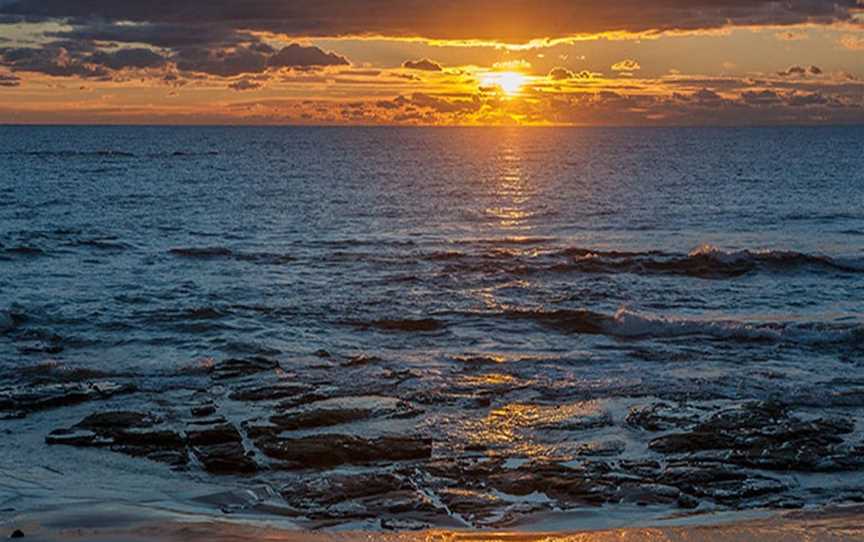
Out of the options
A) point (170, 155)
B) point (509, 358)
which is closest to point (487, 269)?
point (509, 358)

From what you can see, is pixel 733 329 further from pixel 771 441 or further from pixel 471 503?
pixel 471 503

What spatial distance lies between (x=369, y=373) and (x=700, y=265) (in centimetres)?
2124

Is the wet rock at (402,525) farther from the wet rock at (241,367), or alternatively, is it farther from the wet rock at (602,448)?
the wet rock at (241,367)

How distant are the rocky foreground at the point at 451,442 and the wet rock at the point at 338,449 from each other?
1.3 inches

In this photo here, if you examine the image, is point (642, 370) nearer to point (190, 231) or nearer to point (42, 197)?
point (190, 231)

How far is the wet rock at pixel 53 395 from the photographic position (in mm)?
18219

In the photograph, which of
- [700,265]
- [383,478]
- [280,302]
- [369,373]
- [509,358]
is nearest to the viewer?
[383,478]

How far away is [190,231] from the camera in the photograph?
5209 cm

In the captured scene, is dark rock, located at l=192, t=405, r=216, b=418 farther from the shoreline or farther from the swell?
the swell

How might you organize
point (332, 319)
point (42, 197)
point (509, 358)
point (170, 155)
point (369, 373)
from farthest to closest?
point (170, 155), point (42, 197), point (332, 319), point (509, 358), point (369, 373)

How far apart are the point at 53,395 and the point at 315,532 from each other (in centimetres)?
896

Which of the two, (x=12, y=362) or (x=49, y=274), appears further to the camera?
(x=49, y=274)

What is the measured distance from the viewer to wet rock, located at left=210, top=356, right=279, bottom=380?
69.6 ft

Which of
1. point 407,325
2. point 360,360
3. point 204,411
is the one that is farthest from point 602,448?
point 407,325
